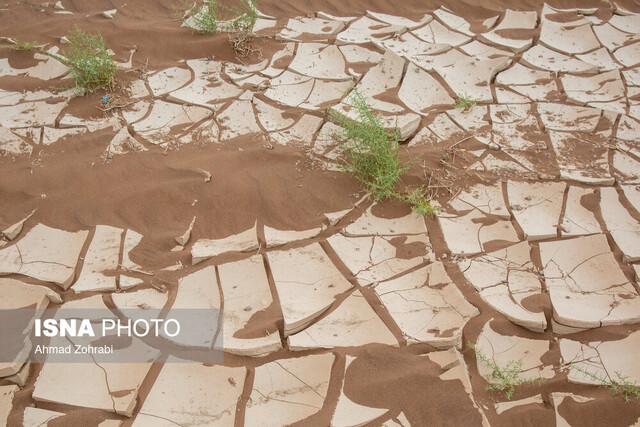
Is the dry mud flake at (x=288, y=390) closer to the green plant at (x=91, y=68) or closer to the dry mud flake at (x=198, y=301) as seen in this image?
the dry mud flake at (x=198, y=301)

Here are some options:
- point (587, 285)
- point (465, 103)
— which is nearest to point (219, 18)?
point (465, 103)

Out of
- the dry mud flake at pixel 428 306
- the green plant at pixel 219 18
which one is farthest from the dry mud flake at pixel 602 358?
the green plant at pixel 219 18

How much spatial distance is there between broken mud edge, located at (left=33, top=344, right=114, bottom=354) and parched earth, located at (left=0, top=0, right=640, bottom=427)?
7 centimetres

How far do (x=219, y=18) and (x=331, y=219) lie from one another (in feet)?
7.79

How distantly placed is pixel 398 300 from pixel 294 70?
198cm

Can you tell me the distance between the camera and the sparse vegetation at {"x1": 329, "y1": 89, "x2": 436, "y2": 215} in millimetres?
2678

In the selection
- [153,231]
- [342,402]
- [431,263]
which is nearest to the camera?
[342,402]

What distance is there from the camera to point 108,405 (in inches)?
78.6

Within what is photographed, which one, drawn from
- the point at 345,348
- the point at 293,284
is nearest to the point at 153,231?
the point at 293,284

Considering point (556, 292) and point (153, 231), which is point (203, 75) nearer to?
point (153, 231)

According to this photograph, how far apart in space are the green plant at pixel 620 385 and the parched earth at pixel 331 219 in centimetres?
2

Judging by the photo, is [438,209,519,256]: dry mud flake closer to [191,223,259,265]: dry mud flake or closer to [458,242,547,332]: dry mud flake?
[458,242,547,332]: dry mud flake

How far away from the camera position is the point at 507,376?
2.02 metres

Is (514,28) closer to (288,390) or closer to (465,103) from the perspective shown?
(465,103)
